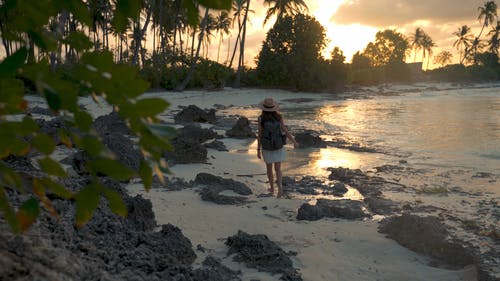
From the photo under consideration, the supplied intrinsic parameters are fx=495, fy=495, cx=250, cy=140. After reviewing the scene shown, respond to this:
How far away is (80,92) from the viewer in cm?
126

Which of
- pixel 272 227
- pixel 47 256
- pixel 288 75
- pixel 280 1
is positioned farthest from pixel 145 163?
pixel 280 1

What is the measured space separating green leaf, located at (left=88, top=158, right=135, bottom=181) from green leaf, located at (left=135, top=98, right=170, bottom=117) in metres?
0.13

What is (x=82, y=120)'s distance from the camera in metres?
1.18

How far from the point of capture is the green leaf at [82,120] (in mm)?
1166

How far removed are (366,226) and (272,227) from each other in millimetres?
1013

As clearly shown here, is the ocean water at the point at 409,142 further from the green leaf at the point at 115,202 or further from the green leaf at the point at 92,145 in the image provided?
the green leaf at the point at 92,145

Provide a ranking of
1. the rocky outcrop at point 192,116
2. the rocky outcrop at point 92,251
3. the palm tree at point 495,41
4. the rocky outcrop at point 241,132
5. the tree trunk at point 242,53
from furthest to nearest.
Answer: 1. the palm tree at point 495,41
2. the tree trunk at point 242,53
3. the rocky outcrop at point 192,116
4. the rocky outcrop at point 241,132
5. the rocky outcrop at point 92,251

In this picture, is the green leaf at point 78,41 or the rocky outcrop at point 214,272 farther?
the rocky outcrop at point 214,272

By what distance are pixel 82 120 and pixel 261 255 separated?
297 cm

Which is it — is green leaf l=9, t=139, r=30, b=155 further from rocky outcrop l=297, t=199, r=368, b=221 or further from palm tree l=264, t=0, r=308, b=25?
palm tree l=264, t=0, r=308, b=25

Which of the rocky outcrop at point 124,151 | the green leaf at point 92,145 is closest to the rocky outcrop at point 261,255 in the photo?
the rocky outcrop at point 124,151

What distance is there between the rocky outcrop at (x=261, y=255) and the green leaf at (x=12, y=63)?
9.45 ft

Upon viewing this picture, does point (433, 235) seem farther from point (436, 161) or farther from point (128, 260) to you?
point (436, 161)

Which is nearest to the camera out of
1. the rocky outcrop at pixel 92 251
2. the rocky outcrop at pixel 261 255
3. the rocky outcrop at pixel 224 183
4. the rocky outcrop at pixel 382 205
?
the rocky outcrop at pixel 92 251
